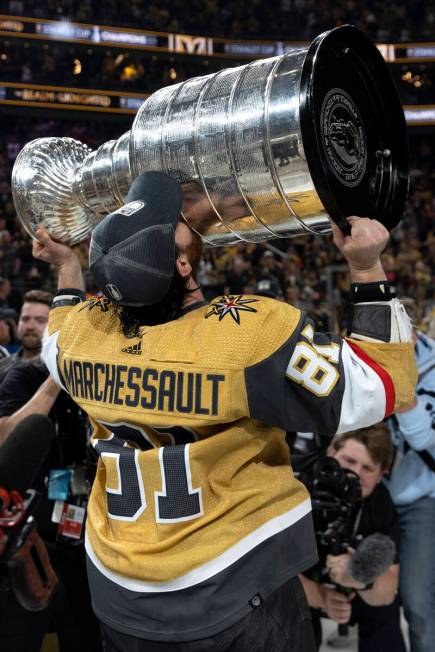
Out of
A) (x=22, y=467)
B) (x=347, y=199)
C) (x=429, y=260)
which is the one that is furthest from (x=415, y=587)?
(x=429, y=260)

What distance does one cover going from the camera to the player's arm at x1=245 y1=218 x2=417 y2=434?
1217mm

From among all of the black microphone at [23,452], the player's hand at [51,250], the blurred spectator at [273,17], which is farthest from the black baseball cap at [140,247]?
the blurred spectator at [273,17]

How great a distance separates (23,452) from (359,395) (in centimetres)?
90

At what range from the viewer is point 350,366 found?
124 cm

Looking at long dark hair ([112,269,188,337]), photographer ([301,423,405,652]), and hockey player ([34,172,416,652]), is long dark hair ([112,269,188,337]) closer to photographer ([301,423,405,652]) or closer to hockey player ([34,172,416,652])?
hockey player ([34,172,416,652])

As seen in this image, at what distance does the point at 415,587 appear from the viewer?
8.48 ft

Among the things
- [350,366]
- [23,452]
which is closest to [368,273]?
[350,366]

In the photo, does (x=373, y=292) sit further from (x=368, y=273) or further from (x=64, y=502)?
(x=64, y=502)

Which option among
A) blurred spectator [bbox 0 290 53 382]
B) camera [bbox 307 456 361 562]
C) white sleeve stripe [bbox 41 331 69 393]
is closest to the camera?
white sleeve stripe [bbox 41 331 69 393]

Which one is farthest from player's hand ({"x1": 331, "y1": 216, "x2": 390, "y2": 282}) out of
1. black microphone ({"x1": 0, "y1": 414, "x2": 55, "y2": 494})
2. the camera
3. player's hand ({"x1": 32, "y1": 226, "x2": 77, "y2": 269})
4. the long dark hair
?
the camera

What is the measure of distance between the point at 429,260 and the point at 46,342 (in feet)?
36.1

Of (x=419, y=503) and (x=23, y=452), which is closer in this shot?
(x=23, y=452)

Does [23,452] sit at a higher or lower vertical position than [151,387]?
lower

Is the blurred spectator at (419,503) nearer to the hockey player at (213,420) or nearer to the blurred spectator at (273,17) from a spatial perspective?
the hockey player at (213,420)
